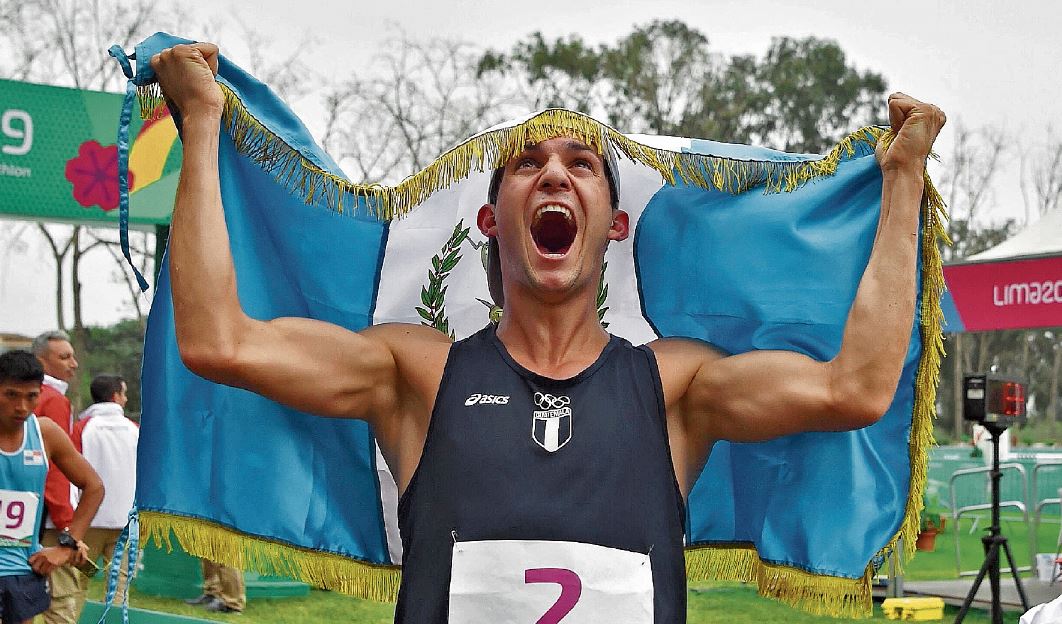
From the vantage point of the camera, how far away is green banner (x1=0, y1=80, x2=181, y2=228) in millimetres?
8391

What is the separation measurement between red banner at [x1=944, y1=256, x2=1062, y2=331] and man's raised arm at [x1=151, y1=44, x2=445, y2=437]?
286 inches

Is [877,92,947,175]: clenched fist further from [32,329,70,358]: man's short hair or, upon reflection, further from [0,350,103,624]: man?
[32,329,70,358]: man's short hair

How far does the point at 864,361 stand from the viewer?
8.57 feet

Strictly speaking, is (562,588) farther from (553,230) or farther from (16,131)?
(16,131)

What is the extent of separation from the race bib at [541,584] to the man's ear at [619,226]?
0.76 m

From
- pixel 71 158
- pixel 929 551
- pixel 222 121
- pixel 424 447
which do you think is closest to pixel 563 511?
pixel 424 447

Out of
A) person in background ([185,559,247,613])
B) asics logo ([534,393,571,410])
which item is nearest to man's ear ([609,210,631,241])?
asics logo ([534,393,571,410])

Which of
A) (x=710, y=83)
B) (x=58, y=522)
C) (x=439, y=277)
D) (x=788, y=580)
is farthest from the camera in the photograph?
(x=710, y=83)

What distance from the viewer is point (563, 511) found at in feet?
8.28

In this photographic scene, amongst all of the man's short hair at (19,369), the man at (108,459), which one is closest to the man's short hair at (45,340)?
the man at (108,459)

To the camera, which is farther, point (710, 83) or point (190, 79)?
point (710, 83)

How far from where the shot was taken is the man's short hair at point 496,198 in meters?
2.81

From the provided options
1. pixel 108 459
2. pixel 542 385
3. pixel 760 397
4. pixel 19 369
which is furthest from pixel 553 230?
pixel 108 459

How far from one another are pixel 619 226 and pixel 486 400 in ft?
1.85
